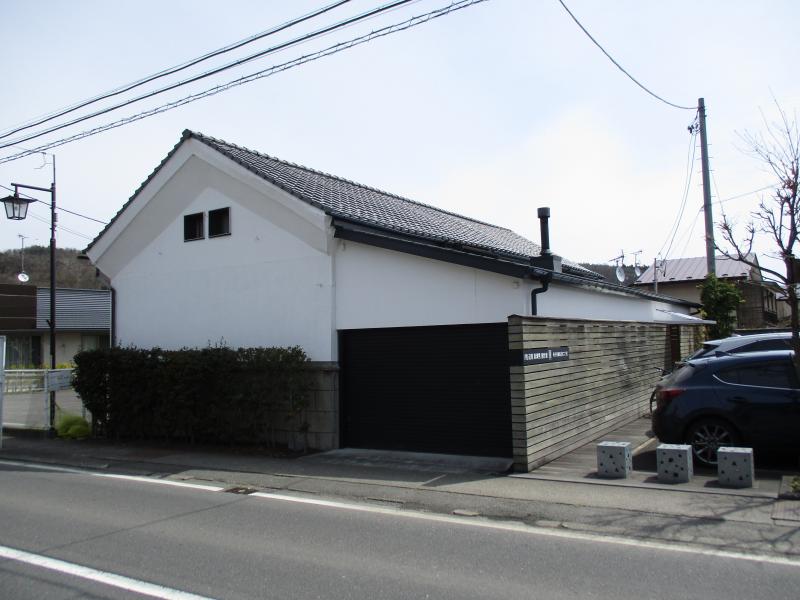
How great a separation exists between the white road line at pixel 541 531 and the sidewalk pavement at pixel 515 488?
140 millimetres

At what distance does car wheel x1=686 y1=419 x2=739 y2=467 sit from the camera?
866 centimetres

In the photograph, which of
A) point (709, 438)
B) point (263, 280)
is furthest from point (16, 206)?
point (709, 438)

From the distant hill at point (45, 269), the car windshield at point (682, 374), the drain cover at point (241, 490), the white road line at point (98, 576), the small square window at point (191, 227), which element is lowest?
the drain cover at point (241, 490)

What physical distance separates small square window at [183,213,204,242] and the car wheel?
404 inches

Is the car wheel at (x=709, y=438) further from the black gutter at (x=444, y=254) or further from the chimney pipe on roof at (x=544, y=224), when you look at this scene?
the chimney pipe on roof at (x=544, y=224)

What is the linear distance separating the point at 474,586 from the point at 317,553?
5.09 feet

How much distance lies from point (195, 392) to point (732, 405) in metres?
9.05

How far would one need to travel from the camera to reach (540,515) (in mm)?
6828

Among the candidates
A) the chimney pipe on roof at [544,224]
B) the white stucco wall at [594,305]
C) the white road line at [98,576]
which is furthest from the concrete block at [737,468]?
the white road line at [98,576]

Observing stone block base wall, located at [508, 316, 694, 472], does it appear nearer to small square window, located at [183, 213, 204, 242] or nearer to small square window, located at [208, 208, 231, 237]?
small square window, located at [208, 208, 231, 237]

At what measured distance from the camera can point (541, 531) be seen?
20.7ft

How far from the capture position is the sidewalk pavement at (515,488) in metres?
6.20

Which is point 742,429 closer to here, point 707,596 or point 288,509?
point 707,596

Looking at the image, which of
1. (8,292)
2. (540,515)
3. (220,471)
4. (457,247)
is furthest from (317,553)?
(8,292)
